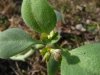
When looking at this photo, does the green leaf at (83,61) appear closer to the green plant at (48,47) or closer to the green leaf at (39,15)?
the green plant at (48,47)

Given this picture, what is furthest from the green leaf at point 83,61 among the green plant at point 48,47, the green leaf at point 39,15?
the green leaf at point 39,15

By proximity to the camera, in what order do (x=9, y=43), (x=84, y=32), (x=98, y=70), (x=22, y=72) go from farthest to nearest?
(x=84, y=32) < (x=22, y=72) < (x=9, y=43) < (x=98, y=70)

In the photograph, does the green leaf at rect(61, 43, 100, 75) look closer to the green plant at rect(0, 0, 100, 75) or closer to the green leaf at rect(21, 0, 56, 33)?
the green plant at rect(0, 0, 100, 75)

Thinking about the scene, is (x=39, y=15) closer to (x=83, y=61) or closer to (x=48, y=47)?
(x=48, y=47)

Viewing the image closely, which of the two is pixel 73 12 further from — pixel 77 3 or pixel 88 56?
pixel 88 56

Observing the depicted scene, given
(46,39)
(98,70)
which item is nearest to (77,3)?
(46,39)

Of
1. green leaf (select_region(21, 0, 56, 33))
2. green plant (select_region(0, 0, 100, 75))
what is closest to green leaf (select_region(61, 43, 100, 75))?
green plant (select_region(0, 0, 100, 75))
